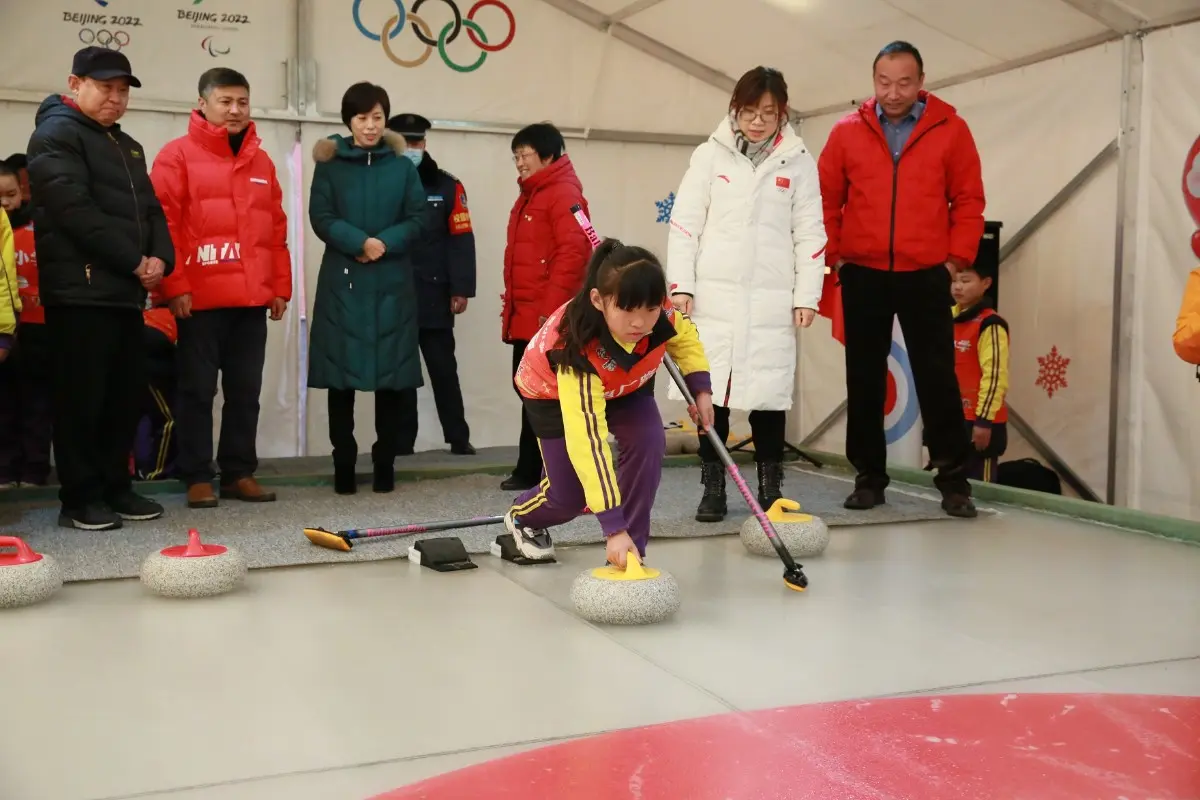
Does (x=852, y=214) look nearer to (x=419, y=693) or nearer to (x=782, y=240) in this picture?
(x=782, y=240)

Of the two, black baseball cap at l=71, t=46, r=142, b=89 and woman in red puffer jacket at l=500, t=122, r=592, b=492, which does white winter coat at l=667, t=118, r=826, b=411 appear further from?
black baseball cap at l=71, t=46, r=142, b=89

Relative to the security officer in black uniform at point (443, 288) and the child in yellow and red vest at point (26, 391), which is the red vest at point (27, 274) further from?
the security officer in black uniform at point (443, 288)

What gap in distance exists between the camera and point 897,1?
4906 mm

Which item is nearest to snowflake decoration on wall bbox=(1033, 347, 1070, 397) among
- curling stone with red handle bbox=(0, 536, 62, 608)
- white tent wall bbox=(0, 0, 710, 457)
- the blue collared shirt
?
the blue collared shirt

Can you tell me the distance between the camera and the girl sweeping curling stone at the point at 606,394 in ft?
8.93

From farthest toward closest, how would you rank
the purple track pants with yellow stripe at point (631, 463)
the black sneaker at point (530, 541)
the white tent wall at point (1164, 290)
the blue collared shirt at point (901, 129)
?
the white tent wall at point (1164, 290) < the blue collared shirt at point (901, 129) < the black sneaker at point (530, 541) < the purple track pants with yellow stripe at point (631, 463)

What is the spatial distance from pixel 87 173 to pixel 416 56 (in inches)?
99.8

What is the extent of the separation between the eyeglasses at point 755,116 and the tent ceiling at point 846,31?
1.40 meters

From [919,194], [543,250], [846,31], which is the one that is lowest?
[543,250]

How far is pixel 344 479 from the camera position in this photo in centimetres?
466

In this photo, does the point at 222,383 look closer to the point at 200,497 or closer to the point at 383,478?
the point at 200,497

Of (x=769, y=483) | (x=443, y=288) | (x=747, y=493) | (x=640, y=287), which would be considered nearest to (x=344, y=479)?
(x=443, y=288)

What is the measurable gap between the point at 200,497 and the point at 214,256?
0.84m

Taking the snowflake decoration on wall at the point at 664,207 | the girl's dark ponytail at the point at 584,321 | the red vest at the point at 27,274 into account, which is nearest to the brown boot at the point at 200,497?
the red vest at the point at 27,274
